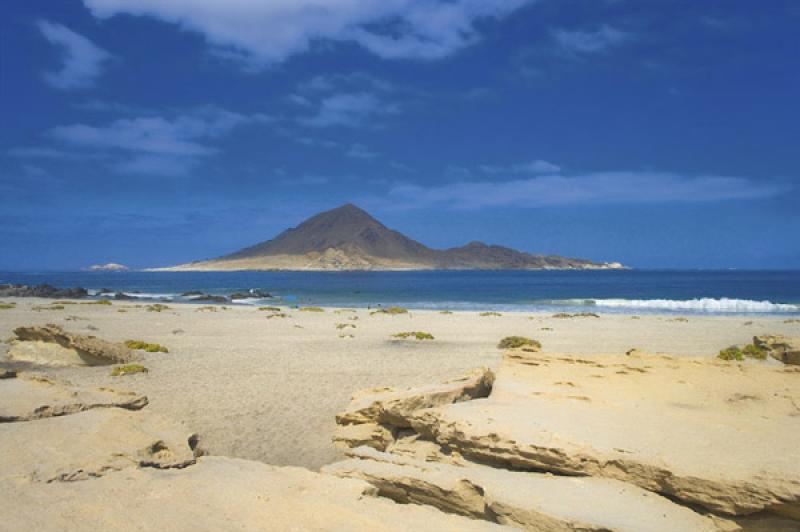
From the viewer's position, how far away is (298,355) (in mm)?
17406

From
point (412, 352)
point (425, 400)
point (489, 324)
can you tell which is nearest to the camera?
point (425, 400)

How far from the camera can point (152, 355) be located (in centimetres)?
1669

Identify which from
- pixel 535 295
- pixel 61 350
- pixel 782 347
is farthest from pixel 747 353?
pixel 535 295

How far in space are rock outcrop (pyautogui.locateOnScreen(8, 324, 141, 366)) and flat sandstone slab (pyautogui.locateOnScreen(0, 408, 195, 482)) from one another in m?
9.37

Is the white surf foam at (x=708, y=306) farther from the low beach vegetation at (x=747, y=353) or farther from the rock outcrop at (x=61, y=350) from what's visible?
the rock outcrop at (x=61, y=350)

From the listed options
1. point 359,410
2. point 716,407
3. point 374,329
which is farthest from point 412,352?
point 716,407

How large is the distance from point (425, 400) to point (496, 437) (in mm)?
1745

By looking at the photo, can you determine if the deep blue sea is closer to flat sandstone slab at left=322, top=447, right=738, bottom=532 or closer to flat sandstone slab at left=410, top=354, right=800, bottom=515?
flat sandstone slab at left=410, top=354, right=800, bottom=515

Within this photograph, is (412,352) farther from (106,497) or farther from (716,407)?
(106,497)

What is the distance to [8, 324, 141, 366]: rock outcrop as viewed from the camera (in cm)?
1470

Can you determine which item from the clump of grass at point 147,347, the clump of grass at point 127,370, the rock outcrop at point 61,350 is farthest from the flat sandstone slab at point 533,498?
the clump of grass at point 147,347

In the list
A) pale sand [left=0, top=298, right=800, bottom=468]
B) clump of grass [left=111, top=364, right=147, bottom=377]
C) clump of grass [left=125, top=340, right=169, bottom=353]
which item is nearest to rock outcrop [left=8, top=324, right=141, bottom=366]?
pale sand [left=0, top=298, right=800, bottom=468]

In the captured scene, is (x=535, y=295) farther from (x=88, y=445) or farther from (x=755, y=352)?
(x=88, y=445)

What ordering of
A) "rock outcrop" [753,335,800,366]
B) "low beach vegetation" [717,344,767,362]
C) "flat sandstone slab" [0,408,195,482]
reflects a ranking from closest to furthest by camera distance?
"flat sandstone slab" [0,408,195,482] → "rock outcrop" [753,335,800,366] → "low beach vegetation" [717,344,767,362]
